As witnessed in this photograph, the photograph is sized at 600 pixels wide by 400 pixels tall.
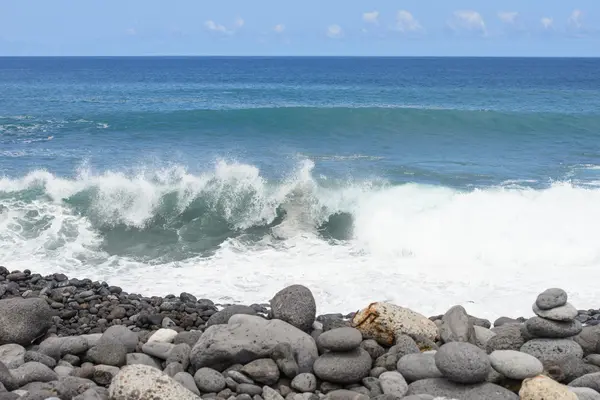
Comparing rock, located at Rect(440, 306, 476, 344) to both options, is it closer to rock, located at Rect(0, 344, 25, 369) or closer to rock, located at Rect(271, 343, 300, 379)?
rock, located at Rect(271, 343, 300, 379)

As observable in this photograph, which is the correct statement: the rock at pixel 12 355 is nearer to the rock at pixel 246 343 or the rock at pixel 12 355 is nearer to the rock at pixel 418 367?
the rock at pixel 246 343

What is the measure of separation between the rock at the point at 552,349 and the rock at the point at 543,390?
0.68 meters

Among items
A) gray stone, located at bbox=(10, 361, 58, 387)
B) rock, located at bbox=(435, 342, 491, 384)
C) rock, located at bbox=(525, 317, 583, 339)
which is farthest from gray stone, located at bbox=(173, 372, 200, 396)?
rock, located at bbox=(525, 317, 583, 339)

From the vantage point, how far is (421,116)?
28.9 m

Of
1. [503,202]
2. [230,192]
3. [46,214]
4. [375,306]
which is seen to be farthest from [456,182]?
[375,306]

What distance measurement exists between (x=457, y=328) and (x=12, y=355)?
454cm

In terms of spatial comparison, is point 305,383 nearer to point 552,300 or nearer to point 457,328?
point 457,328

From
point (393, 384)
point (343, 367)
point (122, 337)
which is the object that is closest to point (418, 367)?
point (393, 384)

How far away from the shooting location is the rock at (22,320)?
734 cm

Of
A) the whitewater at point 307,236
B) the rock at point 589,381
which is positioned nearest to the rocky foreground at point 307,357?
the rock at point 589,381

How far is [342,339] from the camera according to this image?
669 cm

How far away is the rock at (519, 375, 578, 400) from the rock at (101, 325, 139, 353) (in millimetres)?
3893

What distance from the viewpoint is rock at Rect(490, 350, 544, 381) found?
6242 mm

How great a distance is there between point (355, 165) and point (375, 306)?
1267 centimetres
